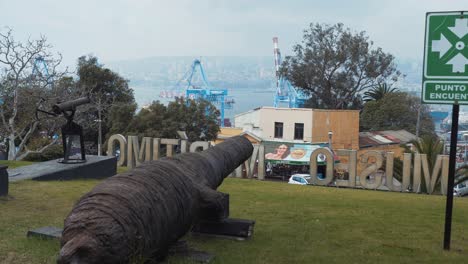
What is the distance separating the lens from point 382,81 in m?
50.0

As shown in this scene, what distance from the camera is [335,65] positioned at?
46.3 meters

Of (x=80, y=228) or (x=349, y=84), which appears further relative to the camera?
(x=349, y=84)

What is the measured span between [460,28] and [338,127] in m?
35.7

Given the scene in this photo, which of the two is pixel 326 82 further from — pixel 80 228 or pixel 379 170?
pixel 80 228

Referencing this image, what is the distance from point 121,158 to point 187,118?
41.6ft

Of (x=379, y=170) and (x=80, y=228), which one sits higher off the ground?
(x=80, y=228)

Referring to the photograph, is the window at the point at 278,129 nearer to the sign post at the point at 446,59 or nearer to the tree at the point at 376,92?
the tree at the point at 376,92

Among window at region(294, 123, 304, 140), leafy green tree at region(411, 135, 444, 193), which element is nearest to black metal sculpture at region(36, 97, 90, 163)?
leafy green tree at region(411, 135, 444, 193)

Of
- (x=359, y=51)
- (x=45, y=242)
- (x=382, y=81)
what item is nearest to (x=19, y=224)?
(x=45, y=242)

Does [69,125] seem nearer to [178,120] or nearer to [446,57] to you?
[446,57]

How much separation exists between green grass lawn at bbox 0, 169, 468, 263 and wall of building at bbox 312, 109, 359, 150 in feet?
98.5

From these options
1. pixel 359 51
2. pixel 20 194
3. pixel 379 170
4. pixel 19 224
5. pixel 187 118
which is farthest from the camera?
pixel 359 51

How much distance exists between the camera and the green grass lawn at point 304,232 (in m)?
5.33

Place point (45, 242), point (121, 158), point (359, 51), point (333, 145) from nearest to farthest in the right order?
point (45, 242), point (121, 158), point (333, 145), point (359, 51)
